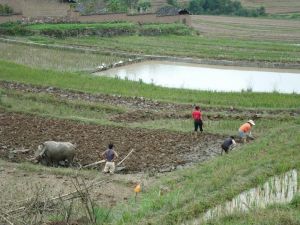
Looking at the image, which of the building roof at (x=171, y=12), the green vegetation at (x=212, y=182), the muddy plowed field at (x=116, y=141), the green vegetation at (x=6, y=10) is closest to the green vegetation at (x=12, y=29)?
the green vegetation at (x=6, y=10)

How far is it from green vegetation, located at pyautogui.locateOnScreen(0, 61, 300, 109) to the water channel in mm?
2100

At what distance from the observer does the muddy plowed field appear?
43.0 ft

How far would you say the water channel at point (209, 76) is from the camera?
25219mm

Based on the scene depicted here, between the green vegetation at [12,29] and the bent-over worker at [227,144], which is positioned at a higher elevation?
the green vegetation at [12,29]

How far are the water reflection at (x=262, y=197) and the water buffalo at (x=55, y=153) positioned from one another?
4364mm

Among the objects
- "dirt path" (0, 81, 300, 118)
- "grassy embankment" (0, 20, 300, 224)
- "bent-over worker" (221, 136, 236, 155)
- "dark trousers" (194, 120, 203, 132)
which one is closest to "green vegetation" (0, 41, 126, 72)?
"grassy embankment" (0, 20, 300, 224)

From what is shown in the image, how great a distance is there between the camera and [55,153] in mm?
12617

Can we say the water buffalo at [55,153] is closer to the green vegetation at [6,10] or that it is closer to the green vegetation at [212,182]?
the green vegetation at [212,182]

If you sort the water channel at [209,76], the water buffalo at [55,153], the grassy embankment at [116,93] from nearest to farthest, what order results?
the water buffalo at [55,153] < the grassy embankment at [116,93] < the water channel at [209,76]

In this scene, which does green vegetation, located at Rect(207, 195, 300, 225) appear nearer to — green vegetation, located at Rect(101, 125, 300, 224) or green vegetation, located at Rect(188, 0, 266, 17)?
green vegetation, located at Rect(101, 125, 300, 224)

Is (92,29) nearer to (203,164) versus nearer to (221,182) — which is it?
(203,164)

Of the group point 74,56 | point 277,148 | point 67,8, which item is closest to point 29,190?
point 277,148

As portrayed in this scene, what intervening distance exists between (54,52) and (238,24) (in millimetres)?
25432

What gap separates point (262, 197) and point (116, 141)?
5.32 metres
